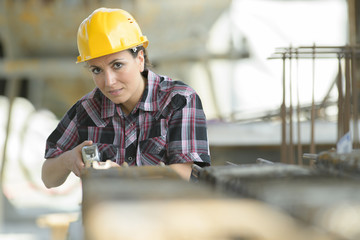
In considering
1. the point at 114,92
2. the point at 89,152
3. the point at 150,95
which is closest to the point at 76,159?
the point at 89,152

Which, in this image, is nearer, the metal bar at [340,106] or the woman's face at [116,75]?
the woman's face at [116,75]

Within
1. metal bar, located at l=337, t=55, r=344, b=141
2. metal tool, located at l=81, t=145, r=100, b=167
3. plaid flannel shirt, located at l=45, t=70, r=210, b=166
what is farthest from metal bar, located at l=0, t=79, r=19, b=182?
metal tool, located at l=81, t=145, r=100, b=167

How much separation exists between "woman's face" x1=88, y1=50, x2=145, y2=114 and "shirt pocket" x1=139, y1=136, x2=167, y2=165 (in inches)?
6.9

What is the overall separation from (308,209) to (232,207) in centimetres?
10

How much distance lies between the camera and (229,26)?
846 centimetres

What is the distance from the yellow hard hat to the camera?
2.04 meters

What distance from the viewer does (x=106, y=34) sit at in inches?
81.1

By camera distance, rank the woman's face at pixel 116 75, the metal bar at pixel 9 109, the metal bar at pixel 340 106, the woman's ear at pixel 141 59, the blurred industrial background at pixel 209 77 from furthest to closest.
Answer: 1. the metal bar at pixel 9 109
2. the blurred industrial background at pixel 209 77
3. the metal bar at pixel 340 106
4. the woman's ear at pixel 141 59
5. the woman's face at pixel 116 75

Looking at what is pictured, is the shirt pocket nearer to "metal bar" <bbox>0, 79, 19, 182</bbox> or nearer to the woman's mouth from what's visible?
the woman's mouth

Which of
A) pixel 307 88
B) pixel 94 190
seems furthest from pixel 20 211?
pixel 94 190

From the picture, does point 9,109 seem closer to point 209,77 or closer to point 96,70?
point 209,77

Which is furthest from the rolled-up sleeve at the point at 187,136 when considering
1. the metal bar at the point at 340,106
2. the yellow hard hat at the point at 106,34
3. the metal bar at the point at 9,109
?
the metal bar at the point at 9,109

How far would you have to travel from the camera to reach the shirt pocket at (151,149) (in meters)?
2.12

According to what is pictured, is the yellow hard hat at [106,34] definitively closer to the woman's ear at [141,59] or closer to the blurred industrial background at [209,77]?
the woman's ear at [141,59]
